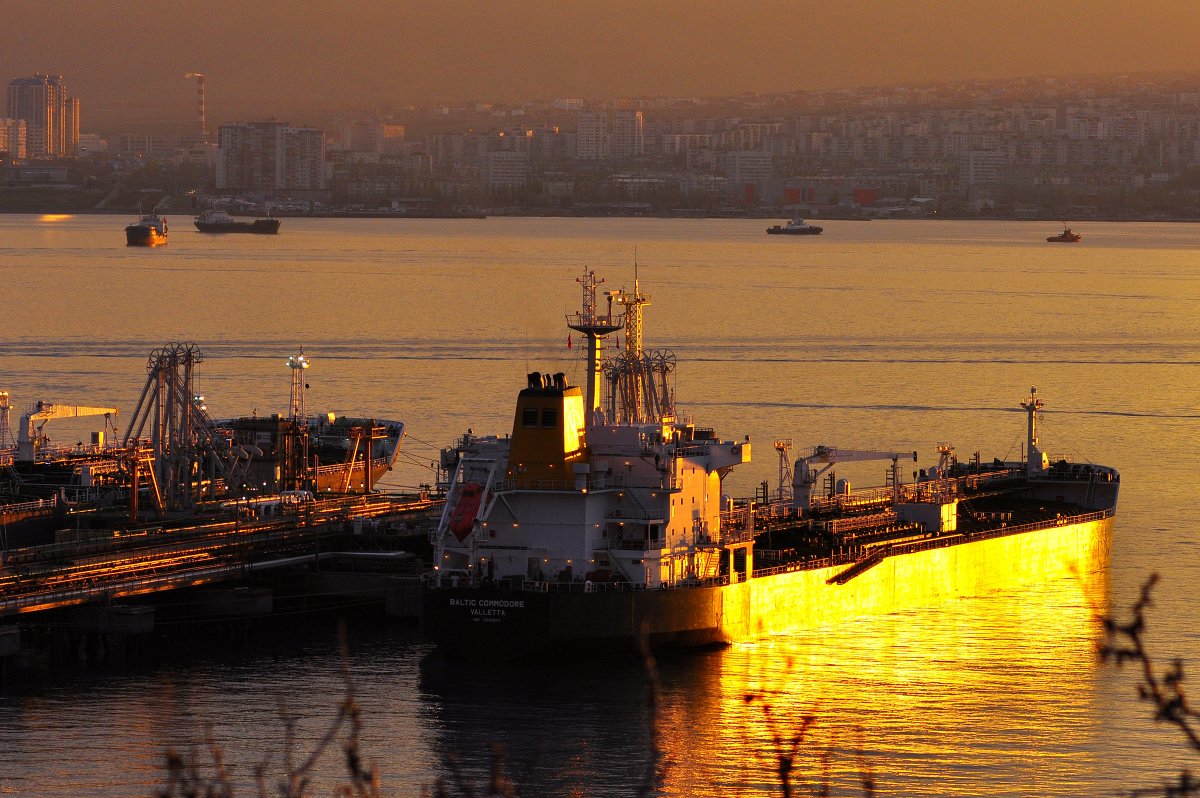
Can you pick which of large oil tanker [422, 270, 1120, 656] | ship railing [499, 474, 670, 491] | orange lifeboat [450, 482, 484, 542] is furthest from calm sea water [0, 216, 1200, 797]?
ship railing [499, 474, 670, 491]

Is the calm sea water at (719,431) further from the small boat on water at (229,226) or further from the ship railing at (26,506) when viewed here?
the small boat on water at (229,226)

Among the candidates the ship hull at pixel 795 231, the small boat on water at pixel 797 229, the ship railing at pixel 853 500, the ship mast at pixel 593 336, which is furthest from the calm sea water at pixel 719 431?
the small boat on water at pixel 797 229

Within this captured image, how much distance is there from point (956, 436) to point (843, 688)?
1167 inches

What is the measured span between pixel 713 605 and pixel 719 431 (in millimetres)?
23992

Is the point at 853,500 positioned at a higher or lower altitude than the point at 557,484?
lower

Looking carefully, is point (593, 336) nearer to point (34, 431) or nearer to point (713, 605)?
point (713, 605)

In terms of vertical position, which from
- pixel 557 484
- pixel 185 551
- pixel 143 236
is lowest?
pixel 185 551

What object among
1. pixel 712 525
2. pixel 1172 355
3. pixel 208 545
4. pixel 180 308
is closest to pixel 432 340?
pixel 180 308

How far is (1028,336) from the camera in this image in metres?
84.9

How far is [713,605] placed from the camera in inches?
1132

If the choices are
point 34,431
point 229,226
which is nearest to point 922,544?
point 34,431

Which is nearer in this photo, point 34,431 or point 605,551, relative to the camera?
point 605,551

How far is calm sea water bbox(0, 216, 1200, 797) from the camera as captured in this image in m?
23.4

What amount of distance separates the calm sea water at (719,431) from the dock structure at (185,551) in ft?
5.36
